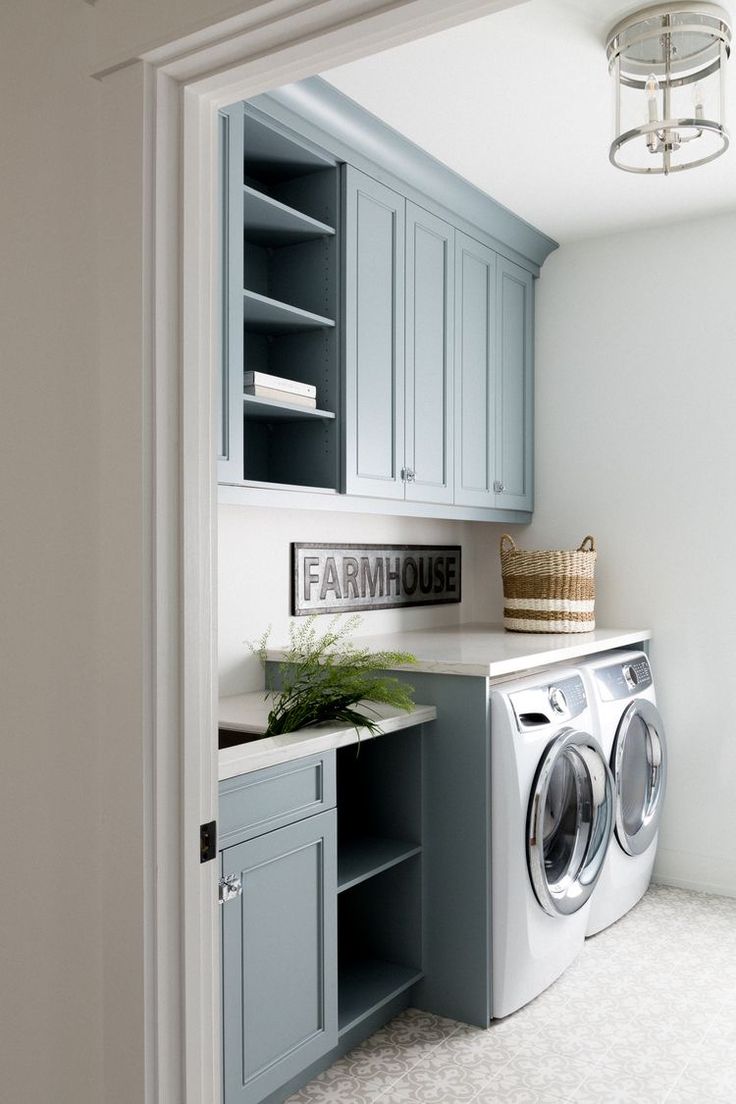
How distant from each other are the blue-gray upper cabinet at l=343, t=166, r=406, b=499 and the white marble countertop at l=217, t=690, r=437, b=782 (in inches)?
26.3

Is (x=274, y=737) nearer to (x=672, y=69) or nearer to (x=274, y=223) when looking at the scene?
(x=274, y=223)

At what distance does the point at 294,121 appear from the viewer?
2.39m

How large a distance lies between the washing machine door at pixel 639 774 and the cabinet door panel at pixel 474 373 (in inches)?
37.5

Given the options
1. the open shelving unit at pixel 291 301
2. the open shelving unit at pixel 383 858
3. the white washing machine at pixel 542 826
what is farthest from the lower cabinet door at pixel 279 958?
the open shelving unit at pixel 291 301

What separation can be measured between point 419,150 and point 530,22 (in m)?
0.72

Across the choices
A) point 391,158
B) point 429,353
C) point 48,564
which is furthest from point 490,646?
point 48,564

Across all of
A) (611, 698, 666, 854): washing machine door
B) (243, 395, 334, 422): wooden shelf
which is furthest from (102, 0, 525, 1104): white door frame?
(611, 698, 666, 854): washing machine door

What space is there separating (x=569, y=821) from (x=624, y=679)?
60 cm

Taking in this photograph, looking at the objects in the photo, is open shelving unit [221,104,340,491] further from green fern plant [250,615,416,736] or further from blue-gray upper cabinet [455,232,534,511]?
blue-gray upper cabinet [455,232,534,511]

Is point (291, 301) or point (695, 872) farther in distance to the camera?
point (695, 872)

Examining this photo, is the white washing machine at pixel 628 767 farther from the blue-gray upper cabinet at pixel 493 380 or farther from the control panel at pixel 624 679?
the blue-gray upper cabinet at pixel 493 380

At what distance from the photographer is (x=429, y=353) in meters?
3.04

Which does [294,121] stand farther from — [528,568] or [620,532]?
[620,532]

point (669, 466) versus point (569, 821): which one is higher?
point (669, 466)
